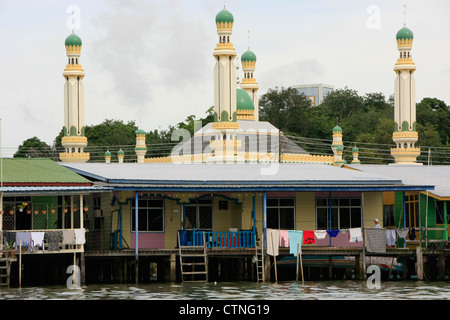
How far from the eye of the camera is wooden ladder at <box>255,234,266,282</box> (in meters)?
39.1

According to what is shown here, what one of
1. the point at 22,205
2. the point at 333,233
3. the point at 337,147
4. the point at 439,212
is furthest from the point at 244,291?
the point at 337,147

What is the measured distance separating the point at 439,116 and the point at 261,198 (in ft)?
202

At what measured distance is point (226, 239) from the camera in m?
40.0

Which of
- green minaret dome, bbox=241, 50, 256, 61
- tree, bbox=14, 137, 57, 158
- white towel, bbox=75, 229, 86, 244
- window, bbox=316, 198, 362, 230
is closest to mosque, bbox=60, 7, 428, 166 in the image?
green minaret dome, bbox=241, 50, 256, 61

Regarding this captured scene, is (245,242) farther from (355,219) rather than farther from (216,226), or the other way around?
(355,219)

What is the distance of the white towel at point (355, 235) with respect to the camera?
40.1m

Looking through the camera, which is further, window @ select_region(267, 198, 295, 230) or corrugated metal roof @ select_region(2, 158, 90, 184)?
window @ select_region(267, 198, 295, 230)

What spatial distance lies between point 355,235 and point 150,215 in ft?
26.4

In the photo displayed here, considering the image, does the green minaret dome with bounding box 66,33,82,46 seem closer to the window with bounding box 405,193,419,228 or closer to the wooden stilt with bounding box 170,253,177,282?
the window with bounding box 405,193,419,228

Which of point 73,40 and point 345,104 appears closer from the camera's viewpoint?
point 73,40

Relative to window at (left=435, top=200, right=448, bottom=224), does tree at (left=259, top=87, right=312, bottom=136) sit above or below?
above

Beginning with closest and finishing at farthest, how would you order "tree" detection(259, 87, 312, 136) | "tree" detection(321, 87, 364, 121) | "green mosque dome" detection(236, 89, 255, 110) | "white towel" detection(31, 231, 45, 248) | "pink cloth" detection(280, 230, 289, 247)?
"white towel" detection(31, 231, 45, 248), "pink cloth" detection(280, 230, 289, 247), "green mosque dome" detection(236, 89, 255, 110), "tree" detection(259, 87, 312, 136), "tree" detection(321, 87, 364, 121)

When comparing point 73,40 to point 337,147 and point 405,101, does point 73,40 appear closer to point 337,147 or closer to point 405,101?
point 337,147

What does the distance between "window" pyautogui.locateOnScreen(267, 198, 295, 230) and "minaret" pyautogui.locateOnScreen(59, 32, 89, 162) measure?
32.5 metres
